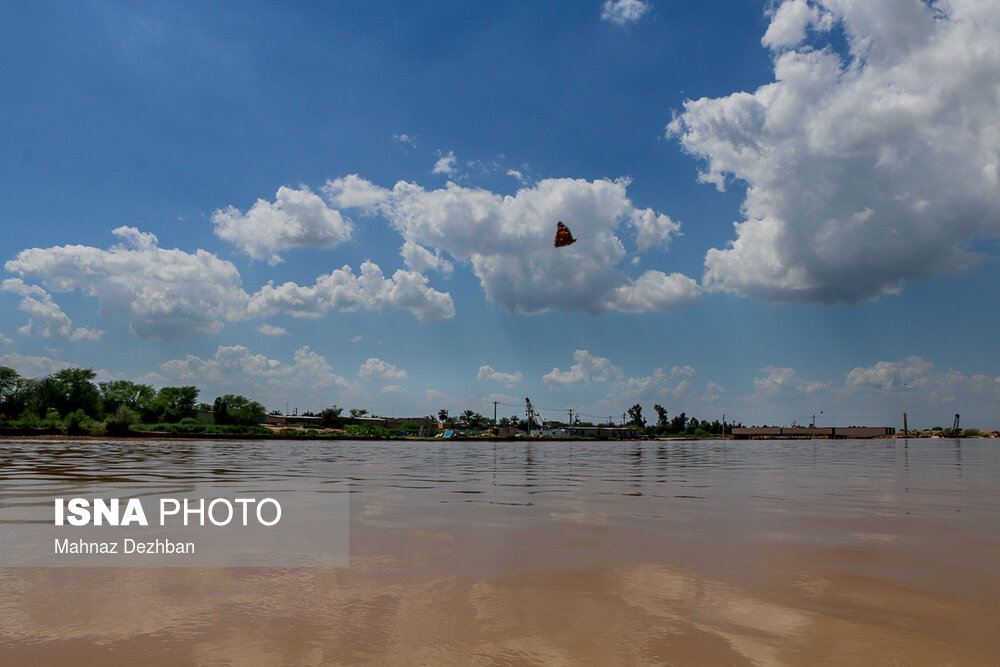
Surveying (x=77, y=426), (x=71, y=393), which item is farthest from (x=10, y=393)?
(x=77, y=426)

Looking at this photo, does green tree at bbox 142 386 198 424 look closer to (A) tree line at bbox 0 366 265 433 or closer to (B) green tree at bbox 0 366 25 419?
(A) tree line at bbox 0 366 265 433

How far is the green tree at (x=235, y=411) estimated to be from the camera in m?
114

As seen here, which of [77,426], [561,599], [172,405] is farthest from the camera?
[172,405]

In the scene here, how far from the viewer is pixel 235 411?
115 meters

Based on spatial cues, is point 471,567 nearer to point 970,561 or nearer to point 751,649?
point 751,649

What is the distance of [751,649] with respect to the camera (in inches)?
151

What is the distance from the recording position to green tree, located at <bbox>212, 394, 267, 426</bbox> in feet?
374

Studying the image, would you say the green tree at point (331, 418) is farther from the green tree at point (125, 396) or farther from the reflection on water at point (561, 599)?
the reflection on water at point (561, 599)

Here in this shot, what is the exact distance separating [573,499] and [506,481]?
5630mm

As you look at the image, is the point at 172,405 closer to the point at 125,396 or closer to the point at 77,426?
the point at 125,396

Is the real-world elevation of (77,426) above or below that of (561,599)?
below

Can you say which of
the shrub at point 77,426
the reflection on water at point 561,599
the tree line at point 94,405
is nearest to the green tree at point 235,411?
the tree line at point 94,405

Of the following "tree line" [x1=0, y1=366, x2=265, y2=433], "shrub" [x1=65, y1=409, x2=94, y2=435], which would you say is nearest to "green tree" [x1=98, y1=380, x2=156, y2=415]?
"tree line" [x1=0, y1=366, x2=265, y2=433]

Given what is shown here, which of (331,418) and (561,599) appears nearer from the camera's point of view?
(561,599)
